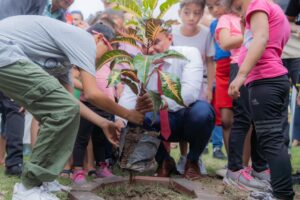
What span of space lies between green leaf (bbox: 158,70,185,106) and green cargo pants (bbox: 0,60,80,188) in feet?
1.81

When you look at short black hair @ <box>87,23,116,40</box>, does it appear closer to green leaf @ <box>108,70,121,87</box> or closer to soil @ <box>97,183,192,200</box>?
green leaf @ <box>108,70,121,87</box>

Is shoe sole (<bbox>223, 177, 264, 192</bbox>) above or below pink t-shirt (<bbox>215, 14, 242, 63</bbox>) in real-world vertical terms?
below

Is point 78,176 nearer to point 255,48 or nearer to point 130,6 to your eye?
point 130,6

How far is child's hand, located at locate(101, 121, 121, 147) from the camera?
2.94m

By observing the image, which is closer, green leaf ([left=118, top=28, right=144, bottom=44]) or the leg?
green leaf ([left=118, top=28, right=144, bottom=44])

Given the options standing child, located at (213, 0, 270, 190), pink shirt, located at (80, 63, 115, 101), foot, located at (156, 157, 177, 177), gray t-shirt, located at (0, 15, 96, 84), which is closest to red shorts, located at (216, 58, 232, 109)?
standing child, located at (213, 0, 270, 190)

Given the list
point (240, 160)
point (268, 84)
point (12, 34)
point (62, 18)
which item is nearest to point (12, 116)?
point (62, 18)

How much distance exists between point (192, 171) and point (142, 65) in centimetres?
131

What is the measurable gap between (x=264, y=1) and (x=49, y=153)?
1.58m

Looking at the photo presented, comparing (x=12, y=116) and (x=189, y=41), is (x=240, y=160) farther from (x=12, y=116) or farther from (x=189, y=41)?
(x=12, y=116)

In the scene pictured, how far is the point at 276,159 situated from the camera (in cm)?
277

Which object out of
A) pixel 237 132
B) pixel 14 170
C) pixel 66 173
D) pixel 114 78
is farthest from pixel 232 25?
pixel 14 170

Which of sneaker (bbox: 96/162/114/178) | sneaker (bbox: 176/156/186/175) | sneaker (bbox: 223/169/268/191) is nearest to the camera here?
sneaker (bbox: 223/169/268/191)

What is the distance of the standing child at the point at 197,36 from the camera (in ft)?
15.0
